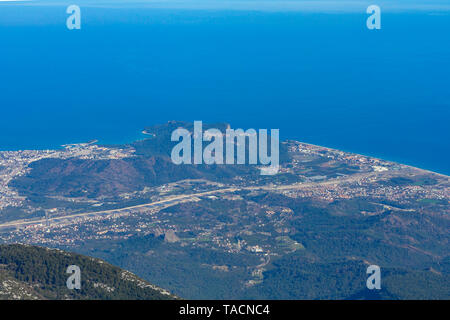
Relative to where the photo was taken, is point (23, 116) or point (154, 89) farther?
point (154, 89)

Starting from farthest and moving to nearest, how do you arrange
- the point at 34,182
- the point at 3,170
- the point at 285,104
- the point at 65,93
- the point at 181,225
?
the point at 65,93 → the point at 285,104 → the point at 3,170 → the point at 34,182 → the point at 181,225

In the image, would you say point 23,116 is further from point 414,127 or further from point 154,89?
point 414,127

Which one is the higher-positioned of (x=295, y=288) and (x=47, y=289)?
(x=47, y=289)

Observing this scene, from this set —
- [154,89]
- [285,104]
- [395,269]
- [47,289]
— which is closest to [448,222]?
[395,269]

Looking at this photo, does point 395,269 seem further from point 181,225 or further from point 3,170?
point 3,170

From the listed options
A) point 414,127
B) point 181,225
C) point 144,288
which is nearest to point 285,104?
point 414,127

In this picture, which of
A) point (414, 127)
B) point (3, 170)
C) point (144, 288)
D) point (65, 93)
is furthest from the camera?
point (65, 93)
